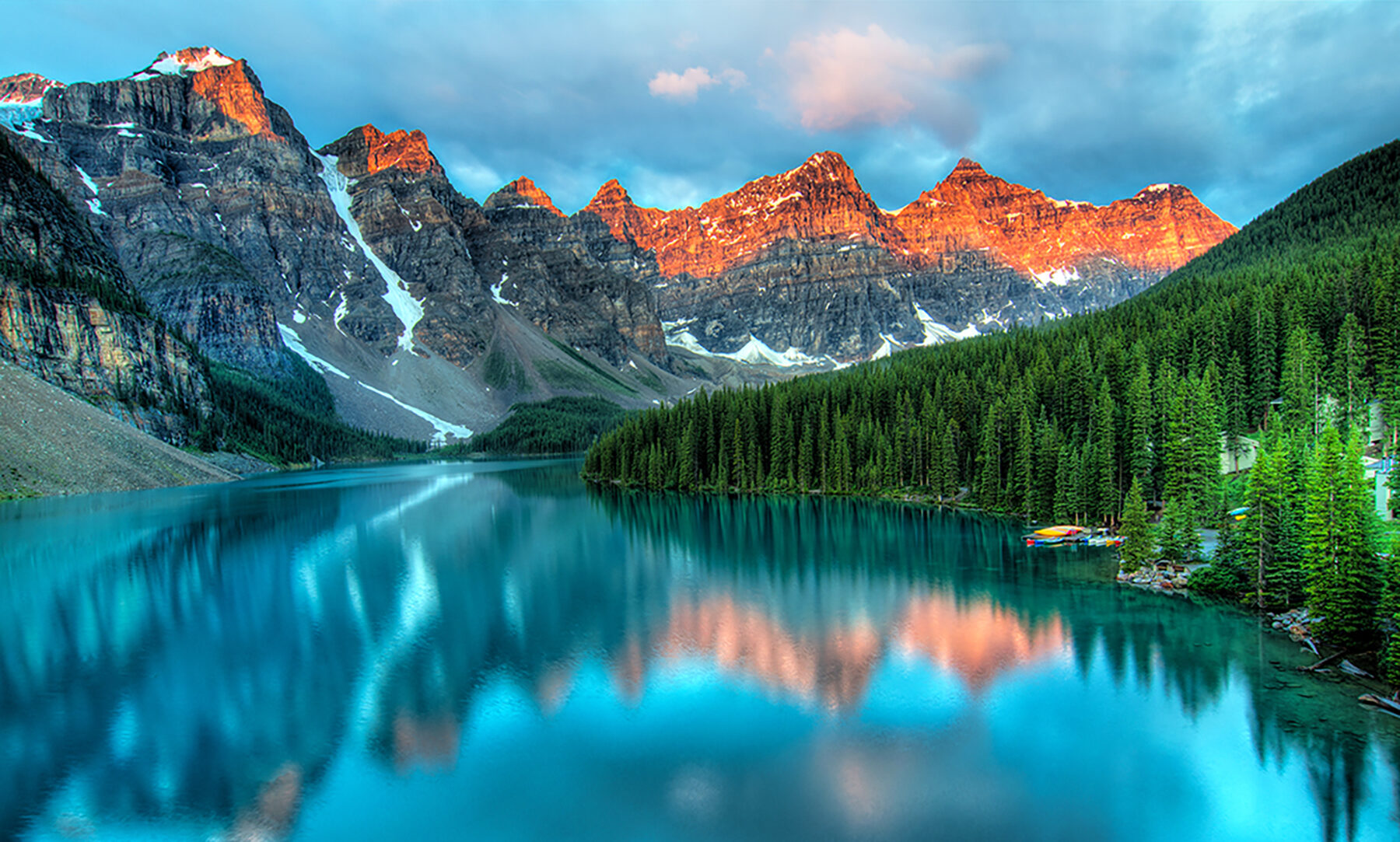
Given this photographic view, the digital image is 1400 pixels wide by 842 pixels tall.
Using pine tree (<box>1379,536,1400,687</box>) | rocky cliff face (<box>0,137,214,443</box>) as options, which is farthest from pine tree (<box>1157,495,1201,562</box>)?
rocky cliff face (<box>0,137,214,443</box>)

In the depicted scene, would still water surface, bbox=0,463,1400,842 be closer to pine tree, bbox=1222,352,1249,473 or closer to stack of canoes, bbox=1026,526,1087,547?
stack of canoes, bbox=1026,526,1087,547

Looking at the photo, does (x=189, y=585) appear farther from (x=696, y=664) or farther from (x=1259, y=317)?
(x=1259, y=317)

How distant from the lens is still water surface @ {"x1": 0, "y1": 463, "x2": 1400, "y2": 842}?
675 inches

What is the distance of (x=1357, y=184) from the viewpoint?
103812mm

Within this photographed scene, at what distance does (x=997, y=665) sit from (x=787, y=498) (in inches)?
2330

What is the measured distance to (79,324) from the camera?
397ft

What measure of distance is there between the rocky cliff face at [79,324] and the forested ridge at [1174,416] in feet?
267

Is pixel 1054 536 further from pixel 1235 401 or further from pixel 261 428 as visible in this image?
pixel 261 428

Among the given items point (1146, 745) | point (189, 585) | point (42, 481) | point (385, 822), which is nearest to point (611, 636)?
point (385, 822)

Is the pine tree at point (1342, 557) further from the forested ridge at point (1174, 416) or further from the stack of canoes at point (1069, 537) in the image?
the stack of canoes at point (1069, 537)

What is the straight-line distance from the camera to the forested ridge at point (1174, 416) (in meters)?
31.3

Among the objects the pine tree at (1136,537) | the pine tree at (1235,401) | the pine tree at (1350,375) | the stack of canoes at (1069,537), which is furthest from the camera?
the pine tree at (1235,401)

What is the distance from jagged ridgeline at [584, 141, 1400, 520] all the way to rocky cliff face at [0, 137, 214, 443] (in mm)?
77983

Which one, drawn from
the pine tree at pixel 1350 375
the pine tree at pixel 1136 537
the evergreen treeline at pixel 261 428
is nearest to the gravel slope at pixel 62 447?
the evergreen treeline at pixel 261 428
